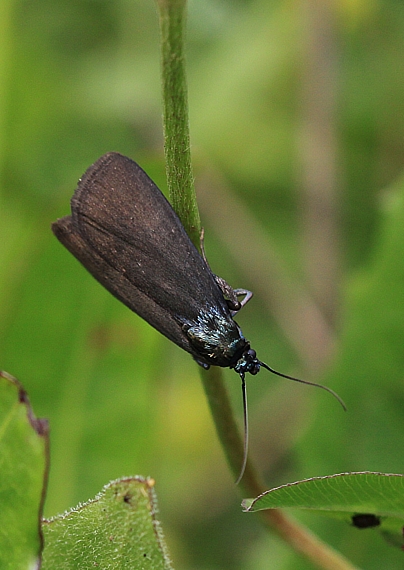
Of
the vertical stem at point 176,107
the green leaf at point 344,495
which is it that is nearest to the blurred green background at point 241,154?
the green leaf at point 344,495

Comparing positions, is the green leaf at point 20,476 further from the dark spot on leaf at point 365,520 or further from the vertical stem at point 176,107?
the dark spot on leaf at point 365,520

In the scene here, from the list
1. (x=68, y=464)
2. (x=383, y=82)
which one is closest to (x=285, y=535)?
(x=68, y=464)

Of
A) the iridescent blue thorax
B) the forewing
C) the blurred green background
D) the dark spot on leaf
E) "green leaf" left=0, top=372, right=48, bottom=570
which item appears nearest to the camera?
"green leaf" left=0, top=372, right=48, bottom=570

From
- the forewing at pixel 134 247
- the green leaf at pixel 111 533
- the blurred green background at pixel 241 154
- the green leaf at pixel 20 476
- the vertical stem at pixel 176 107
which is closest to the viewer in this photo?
the vertical stem at pixel 176 107

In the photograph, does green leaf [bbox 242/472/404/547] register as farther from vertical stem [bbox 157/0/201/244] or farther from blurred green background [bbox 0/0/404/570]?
blurred green background [bbox 0/0/404/570]

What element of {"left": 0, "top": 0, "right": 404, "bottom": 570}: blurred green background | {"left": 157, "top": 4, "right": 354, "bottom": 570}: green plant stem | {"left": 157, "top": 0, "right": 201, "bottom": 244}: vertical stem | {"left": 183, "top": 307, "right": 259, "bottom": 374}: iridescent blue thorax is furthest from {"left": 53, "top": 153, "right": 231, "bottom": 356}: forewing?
{"left": 0, "top": 0, "right": 404, "bottom": 570}: blurred green background

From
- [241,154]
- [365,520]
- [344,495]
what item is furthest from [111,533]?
[241,154]
